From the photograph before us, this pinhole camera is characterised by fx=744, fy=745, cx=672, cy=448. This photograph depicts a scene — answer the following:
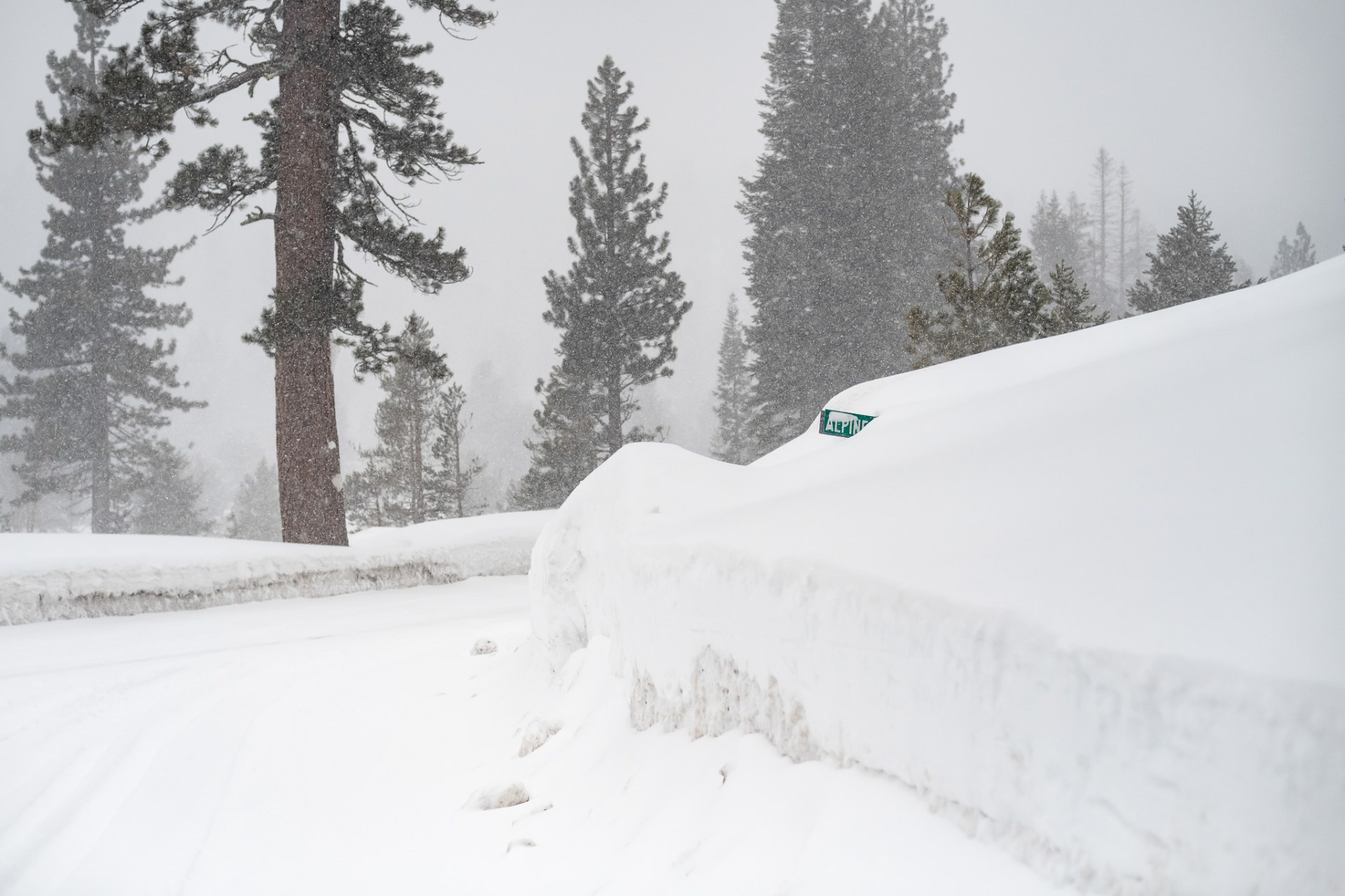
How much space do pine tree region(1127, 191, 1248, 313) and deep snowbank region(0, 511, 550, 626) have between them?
2056 centimetres

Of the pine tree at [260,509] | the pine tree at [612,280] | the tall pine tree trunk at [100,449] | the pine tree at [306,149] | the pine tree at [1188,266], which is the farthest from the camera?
the pine tree at [260,509]

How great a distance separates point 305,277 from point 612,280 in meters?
12.4

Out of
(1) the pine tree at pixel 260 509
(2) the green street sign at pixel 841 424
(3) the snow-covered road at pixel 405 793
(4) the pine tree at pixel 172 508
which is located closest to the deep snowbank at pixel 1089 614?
(3) the snow-covered road at pixel 405 793

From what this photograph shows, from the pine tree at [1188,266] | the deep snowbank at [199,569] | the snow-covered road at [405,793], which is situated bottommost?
the snow-covered road at [405,793]

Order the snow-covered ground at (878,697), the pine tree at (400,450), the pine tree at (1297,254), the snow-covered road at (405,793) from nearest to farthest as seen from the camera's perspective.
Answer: the snow-covered ground at (878,697) → the snow-covered road at (405,793) → the pine tree at (400,450) → the pine tree at (1297,254)

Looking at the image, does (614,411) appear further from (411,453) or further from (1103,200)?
(1103,200)

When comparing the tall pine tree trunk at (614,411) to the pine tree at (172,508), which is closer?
the tall pine tree trunk at (614,411)

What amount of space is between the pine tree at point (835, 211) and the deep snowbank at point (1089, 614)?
21.7 meters

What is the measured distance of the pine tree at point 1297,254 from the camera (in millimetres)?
39000

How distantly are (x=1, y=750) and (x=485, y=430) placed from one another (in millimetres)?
91181

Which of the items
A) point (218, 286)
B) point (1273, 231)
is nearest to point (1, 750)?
point (1273, 231)

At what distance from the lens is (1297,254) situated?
3991 centimetres

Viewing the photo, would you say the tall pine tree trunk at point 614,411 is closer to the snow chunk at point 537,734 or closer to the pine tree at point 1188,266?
the pine tree at point 1188,266

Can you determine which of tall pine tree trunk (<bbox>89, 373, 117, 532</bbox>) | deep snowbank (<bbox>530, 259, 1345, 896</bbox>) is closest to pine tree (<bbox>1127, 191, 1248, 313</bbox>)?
deep snowbank (<bbox>530, 259, 1345, 896</bbox>)
